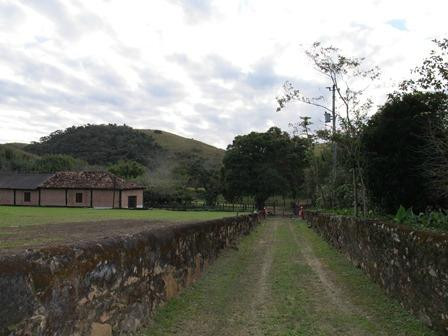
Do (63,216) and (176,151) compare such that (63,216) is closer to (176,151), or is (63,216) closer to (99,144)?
(99,144)

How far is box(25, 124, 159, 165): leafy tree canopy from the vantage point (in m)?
114

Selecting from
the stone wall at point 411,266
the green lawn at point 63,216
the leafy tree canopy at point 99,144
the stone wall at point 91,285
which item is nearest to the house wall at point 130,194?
the green lawn at point 63,216

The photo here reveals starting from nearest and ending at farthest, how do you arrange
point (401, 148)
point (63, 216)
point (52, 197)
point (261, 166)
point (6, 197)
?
point (401, 148), point (63, 216), point (52, 197), point (6, 197), point (261, 166)

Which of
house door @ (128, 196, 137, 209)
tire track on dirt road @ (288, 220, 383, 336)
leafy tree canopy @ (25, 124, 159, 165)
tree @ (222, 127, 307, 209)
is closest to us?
tire track on dirt road @ (288, 220, 383, 336)

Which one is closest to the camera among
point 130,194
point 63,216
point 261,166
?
point 63,216

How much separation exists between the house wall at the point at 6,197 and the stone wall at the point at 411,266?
54747 mm

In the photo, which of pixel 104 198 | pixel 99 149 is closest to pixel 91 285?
pixel 104 198

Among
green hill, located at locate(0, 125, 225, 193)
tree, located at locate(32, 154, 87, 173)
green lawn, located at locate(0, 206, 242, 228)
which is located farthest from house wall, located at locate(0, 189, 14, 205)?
green hill, located at locate(0, 125, 225, 193)

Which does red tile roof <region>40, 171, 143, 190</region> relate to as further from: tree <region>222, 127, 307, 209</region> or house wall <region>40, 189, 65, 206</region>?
tree <region>222, 127, 307, 209</region>

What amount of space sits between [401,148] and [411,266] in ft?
35.9

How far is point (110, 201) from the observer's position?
54031mm

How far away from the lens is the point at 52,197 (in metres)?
54.9

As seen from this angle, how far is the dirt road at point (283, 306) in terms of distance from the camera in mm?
5555

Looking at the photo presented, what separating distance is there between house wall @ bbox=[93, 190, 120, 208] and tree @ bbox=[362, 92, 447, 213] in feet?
134
